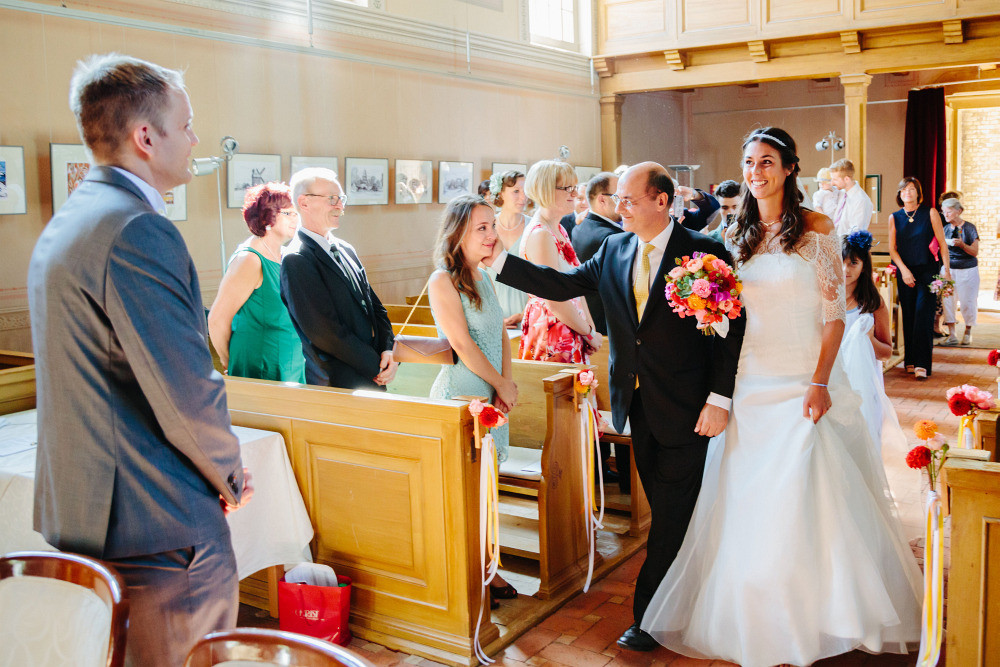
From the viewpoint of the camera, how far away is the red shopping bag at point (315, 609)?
134 inches

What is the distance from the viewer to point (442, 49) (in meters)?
9.73

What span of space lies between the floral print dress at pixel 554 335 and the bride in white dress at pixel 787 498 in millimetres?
1418

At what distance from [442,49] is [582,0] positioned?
10.8ft

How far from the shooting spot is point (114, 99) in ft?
5.74

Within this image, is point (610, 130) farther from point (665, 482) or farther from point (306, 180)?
point (665, 482)

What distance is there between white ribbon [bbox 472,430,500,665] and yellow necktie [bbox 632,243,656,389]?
0.62 m

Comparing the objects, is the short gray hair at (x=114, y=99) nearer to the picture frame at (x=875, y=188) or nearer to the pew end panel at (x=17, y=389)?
the pew end panel at (x=17, y=389)

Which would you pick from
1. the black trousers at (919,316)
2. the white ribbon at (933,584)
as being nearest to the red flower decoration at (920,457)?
the white ribbon at (933,584)

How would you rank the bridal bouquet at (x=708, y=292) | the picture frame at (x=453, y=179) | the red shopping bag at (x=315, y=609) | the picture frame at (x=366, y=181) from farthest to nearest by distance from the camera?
the picture frame at (x=453, y=179), the picture frame at (x=366, y=181), the red shopping bag at (x=315, y=609), the bridal bouquet at (x=708, y=292)

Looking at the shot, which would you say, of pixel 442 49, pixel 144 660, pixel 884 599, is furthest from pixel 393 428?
pixel 442 49

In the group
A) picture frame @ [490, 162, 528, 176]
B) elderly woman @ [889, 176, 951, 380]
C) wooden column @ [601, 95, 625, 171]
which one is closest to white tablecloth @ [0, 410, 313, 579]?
elderly woman @ [889, 176, 951, 380]

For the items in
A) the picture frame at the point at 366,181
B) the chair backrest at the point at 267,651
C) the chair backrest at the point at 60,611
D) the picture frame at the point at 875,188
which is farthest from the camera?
the picture frame at the point at 875,188

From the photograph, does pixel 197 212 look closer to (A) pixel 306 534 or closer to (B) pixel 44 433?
(A) pixel 306 534

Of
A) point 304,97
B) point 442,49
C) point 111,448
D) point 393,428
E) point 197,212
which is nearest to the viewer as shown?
point 111,448
